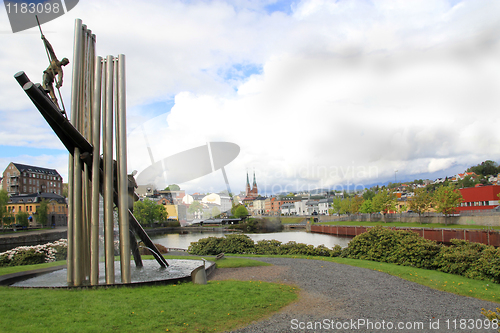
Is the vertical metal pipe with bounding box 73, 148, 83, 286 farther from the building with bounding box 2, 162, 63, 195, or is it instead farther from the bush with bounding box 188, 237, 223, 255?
the building with bounding box 2, 162, 63, 195

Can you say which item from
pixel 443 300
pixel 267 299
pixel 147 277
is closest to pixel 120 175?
pixel 147 277

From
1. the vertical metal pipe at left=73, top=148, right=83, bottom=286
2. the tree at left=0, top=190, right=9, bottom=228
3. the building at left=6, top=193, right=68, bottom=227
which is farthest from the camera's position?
the building at left=6, top=193, right=68, bottom=227

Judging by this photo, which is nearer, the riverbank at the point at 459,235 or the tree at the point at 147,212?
the riverbank at the point at 459,235

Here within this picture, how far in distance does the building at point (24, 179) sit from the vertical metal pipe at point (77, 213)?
9568cm

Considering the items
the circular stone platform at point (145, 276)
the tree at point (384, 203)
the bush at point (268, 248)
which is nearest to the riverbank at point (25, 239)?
the bush at point (268, 248)

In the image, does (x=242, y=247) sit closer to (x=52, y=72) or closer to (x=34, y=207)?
(x=52, y=72)

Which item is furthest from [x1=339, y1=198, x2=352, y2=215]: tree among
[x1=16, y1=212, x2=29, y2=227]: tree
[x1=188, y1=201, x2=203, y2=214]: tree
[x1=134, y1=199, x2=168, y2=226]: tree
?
[x1=16, y1=212, x2=29, y2=227]: tree

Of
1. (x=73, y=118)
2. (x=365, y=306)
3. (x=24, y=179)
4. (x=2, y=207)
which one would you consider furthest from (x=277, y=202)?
(x=365, y=306)

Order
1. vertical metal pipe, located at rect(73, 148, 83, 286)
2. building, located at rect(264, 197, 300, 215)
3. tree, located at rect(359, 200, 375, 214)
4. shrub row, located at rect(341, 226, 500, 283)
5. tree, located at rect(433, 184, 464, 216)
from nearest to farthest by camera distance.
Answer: vertical metal pipe, located at rect(73, 148, 83, 286), shrub row, located at rect(341, 226, 500, 283), tree, located at rect(433, 184, 464, 216), tree, located at rect(359, 200, 375, 214), building, located at rect(264, 197, 300, 215)

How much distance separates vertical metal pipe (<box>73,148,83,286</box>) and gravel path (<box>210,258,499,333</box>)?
5520 mm

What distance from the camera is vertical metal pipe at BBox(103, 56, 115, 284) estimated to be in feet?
36.5

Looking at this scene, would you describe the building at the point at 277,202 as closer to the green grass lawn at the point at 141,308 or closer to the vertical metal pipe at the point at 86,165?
the vertical metal pipe at the point at 86,165

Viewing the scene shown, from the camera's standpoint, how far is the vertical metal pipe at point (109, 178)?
1112 centimetres

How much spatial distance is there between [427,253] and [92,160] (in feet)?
52.8
